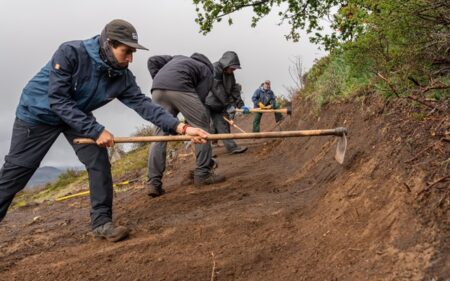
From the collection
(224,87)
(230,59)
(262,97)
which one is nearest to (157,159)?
(230,59)

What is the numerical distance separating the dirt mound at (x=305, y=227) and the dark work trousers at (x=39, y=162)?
1.33 ft

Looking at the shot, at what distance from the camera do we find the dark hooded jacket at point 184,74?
5977mm

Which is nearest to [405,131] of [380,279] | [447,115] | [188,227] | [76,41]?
[447,115]

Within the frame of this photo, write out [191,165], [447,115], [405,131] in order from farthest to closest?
[191,165] → [405,131] → [447,115]

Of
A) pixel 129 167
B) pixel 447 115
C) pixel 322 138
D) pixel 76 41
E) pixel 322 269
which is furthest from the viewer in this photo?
pixel 129 167

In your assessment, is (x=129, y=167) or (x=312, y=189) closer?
(x=312, y=189)

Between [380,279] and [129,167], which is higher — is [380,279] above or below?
above

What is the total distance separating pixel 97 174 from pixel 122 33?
1.38 metres

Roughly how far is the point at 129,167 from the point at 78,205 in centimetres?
522

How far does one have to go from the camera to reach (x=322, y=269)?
10.2 feet

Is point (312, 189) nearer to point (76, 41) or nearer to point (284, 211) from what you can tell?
point (284, 211)

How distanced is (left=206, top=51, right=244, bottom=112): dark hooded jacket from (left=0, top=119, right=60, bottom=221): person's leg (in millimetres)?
4399

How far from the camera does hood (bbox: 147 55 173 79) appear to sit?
6855 mm

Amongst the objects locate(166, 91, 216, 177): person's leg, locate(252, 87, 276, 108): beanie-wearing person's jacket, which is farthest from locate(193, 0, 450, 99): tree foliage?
locate(252, 87, 276, 108): beanie-wearing person's jacket
